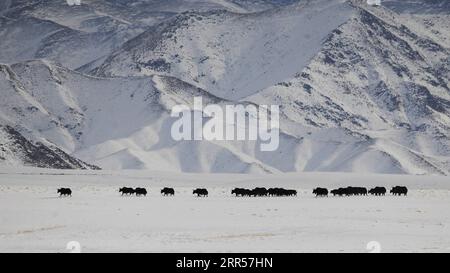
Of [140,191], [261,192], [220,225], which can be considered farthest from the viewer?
[261,192]

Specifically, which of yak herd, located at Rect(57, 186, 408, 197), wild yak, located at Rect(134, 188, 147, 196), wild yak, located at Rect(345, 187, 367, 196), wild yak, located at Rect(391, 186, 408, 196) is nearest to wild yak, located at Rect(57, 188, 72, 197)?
yak herd, located at Rect(57, 186, 408, 197)

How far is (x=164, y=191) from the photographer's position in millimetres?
71625

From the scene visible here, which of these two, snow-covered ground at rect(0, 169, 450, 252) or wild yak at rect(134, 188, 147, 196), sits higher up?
wild yak at rect(134, 188, 147, 196)

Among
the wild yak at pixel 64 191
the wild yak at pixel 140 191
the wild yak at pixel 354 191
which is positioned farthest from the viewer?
the wild yak at pixel 354 191

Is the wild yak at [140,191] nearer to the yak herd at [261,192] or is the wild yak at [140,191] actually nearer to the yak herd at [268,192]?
the yak herd at [268,192]

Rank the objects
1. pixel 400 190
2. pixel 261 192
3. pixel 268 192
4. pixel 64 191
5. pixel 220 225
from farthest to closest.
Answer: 1. pixel 400 190
2. pixel 268 192
3. pixel 261 192
4. pixel 64 191
5. pixel 220 225

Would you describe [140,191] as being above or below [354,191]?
below

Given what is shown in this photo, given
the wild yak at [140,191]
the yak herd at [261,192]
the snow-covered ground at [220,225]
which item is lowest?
the snow-covered ground at [220,225]

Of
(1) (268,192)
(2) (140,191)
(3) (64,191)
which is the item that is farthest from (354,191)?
(3) (64,191)

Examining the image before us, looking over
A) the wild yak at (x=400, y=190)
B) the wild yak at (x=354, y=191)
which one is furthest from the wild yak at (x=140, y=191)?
the wild yak at (x=400, y=190)

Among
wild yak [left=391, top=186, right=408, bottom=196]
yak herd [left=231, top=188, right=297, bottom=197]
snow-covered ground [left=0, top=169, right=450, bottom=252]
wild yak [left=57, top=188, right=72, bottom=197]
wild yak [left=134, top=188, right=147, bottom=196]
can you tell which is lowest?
snow-covered ground [left=0, top=169, right=450, bottom=252]

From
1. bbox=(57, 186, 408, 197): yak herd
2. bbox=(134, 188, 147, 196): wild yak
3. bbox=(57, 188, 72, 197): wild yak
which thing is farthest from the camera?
bbox=(57, 186, 408, 197): yak herd

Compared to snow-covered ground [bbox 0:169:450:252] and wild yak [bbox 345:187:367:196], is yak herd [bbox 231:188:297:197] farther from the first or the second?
snow-covered ground [bbox 0:169:450:252]

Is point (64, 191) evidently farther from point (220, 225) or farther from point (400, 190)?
point (220, 225)
